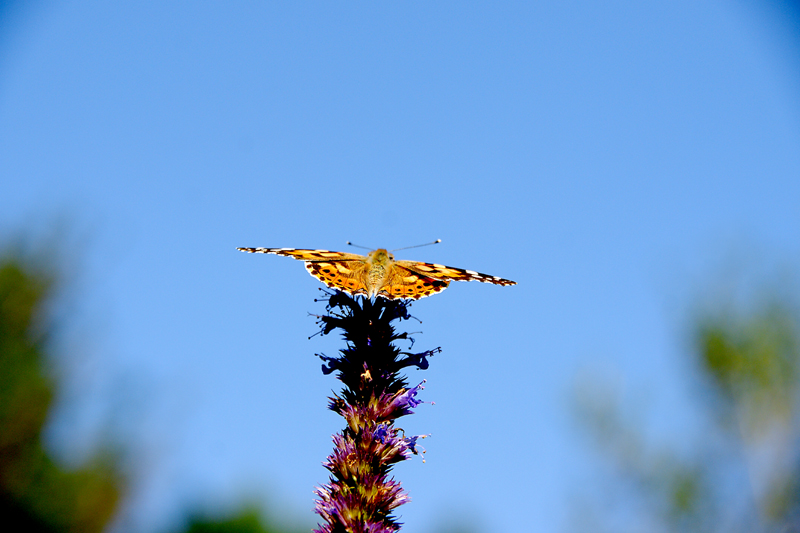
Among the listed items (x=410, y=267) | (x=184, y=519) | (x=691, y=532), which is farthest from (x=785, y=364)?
(x=184, y=519)

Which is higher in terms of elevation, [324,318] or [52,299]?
[52,299]

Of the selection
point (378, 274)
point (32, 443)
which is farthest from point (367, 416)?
point (32, 443)

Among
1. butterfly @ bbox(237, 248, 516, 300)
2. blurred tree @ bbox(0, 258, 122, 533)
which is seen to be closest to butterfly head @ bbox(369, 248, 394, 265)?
butterfly @ bbox(237, 248, 516, 300)

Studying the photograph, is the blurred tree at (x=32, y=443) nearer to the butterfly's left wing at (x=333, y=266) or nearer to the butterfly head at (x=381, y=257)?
the butterfly's left wing at (x=333, y=266)

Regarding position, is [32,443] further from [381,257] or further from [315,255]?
[381,257]

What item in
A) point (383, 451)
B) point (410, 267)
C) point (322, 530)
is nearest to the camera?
point (322, 530)

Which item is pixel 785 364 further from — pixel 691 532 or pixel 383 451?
pixel 383 451
